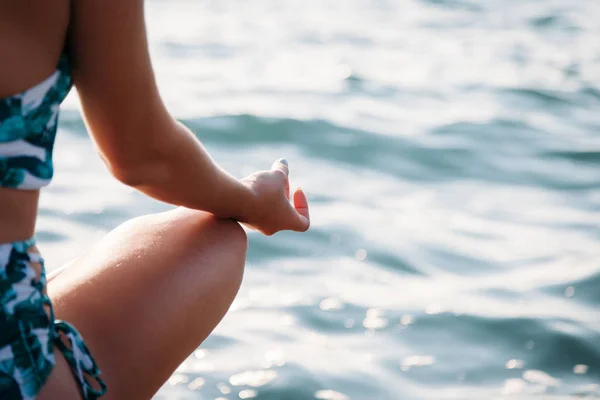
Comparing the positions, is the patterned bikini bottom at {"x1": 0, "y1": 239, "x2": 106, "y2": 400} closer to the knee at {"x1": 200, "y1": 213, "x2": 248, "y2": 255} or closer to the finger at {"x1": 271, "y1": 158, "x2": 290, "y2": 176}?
the knee at {"x1": 200, "y1": 213, "x2": 248, "y2": 255}

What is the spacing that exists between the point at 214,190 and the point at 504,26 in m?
6.12

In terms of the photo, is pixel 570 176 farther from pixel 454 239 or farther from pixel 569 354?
pixel 569 354

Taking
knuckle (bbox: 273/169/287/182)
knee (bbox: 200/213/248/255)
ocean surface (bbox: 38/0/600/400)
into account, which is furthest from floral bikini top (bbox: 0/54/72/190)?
ocean surface (bbox: 38/0/600/400)

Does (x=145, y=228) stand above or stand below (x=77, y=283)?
above

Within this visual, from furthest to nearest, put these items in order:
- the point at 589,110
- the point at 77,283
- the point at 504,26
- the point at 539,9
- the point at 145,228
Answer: the point at 539,9 → the point at 504,26 → the point at 589,110 → the point at 145,228 → the point at 77,283

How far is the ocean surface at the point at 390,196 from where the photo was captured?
2.74m

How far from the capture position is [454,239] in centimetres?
367

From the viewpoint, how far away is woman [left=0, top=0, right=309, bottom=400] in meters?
1.28

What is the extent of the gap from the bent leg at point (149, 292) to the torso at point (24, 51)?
21cm

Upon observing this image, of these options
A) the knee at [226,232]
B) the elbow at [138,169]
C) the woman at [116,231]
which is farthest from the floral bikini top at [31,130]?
the knee at [226,232]

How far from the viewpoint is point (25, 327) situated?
4.34 feet

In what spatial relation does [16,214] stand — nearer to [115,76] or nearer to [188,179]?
[115,76]

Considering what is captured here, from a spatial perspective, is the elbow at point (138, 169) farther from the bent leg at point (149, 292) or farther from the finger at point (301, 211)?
the finger at point (301, 211)

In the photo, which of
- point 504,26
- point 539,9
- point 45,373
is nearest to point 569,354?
point 45,373
